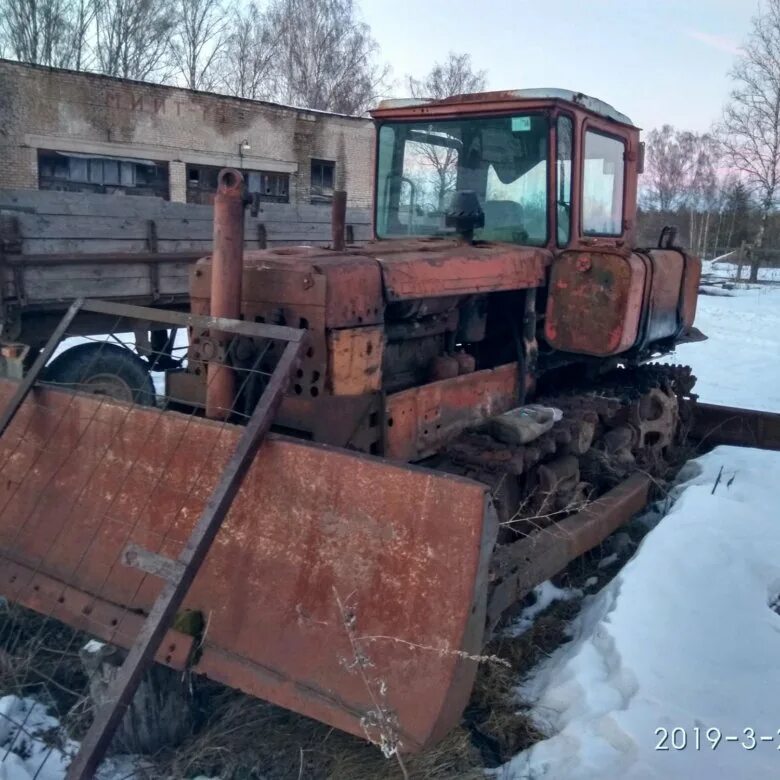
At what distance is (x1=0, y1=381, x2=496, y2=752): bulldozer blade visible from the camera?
111 inches

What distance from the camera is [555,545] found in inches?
163

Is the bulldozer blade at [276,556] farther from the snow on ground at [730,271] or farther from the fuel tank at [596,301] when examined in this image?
the snow on ground at [730,271]

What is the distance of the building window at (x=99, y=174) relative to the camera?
20375mm

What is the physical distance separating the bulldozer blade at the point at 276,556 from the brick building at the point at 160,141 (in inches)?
685

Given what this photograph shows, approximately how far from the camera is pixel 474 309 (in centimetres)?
480

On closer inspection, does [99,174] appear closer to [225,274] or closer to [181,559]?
[225,274]

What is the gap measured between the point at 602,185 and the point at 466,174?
95 cm

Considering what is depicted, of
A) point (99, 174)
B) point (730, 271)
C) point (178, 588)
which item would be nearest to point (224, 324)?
point (178, 588)

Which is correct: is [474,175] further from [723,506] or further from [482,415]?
[723,506]

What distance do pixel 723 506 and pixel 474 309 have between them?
188 centimetres

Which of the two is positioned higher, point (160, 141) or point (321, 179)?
point (160, 141)

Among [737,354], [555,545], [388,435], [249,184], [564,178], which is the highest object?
[249,184]

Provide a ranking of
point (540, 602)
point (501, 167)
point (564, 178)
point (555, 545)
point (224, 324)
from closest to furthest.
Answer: point (224, 324) → point (555, 545) → point (540, 602) → point (564, 178) → point (501, 167)

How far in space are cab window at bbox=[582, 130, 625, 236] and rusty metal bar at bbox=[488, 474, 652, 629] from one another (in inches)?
62.8
